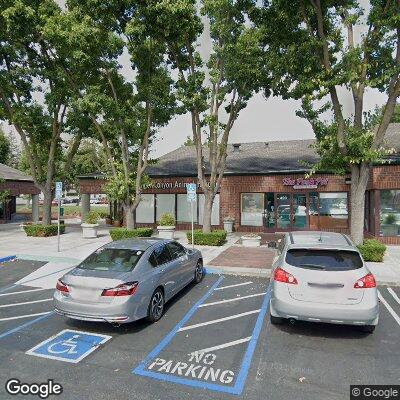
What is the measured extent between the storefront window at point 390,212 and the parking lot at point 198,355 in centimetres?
1030

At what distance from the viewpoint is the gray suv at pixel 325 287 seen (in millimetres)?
5789

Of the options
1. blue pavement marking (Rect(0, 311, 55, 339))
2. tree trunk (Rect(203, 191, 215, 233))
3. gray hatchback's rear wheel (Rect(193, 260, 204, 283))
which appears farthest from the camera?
tree trunk (Rect(203, 191, 215, 233))

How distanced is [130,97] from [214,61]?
17.4ft

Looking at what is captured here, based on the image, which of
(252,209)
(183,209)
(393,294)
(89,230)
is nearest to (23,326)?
(393,294)

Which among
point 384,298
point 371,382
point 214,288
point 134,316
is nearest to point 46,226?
point 214,288

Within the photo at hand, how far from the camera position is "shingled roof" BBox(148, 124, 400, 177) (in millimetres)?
21542

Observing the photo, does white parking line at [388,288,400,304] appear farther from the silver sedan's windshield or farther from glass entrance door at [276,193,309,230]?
glass entrance door at [276,193,309,230]

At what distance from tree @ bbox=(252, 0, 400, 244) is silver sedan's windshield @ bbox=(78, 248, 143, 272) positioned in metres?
9.23

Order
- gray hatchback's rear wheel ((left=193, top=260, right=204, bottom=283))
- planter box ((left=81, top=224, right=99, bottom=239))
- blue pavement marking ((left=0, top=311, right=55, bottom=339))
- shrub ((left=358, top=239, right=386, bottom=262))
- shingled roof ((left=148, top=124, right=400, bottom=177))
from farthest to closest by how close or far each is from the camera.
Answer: shingled roof ((left=148, top=124, right=400, bottom=177)) < planter box ((left=81, top=224, right=99, bottom=239)) < shrub ((left=358, top=239, right=386, bottom=262)) < gray hatchback's rear wheel ((left=193, top=260, right=204, bottom=283)) < blue pavement marking ((left=0, top=311, right=55, bottom=339))

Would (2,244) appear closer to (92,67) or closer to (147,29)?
(92,67)

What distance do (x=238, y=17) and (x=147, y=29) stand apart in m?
4.23

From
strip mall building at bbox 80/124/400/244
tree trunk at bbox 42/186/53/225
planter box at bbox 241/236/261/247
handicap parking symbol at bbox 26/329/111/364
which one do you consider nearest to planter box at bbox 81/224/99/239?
tree trunk at bbox 42/186/53/225

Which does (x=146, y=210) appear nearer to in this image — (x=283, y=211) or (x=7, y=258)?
(x=283, y=211)

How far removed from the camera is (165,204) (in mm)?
24734
